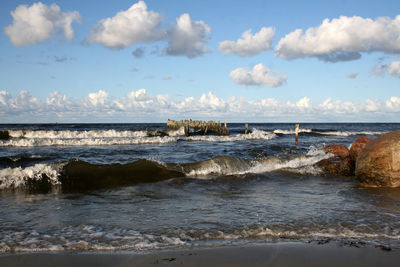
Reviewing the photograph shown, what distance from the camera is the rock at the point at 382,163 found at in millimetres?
8688

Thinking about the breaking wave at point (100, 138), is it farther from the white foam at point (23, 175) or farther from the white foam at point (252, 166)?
the white foam at point (23, 175)

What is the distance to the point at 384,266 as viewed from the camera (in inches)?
149

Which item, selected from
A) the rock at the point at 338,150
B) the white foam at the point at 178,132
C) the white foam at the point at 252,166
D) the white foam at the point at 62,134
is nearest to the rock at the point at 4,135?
the white foam at the point at 62,134

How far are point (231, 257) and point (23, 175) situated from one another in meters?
7.33

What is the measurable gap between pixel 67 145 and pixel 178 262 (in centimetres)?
2282

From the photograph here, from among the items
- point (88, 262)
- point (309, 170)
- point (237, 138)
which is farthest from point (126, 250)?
point (237, 138)

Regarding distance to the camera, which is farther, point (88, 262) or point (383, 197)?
point (383, 197)

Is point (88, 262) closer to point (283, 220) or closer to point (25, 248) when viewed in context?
point (25, 248)

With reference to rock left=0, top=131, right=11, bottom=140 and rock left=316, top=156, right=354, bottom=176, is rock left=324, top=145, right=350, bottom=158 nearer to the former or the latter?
rock left=316, top=156, right=354, bottom=176

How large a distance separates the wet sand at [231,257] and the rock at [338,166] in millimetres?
7716

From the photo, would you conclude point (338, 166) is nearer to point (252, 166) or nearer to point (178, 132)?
point (252, 166)

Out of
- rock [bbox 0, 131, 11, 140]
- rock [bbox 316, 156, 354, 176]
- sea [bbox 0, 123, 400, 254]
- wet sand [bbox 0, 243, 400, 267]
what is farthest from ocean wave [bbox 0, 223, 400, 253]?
A: rock [bbox 0, 131, 11, 140]

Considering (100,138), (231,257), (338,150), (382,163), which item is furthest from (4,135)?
(231,257)

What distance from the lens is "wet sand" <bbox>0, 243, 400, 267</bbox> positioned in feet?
12.7
